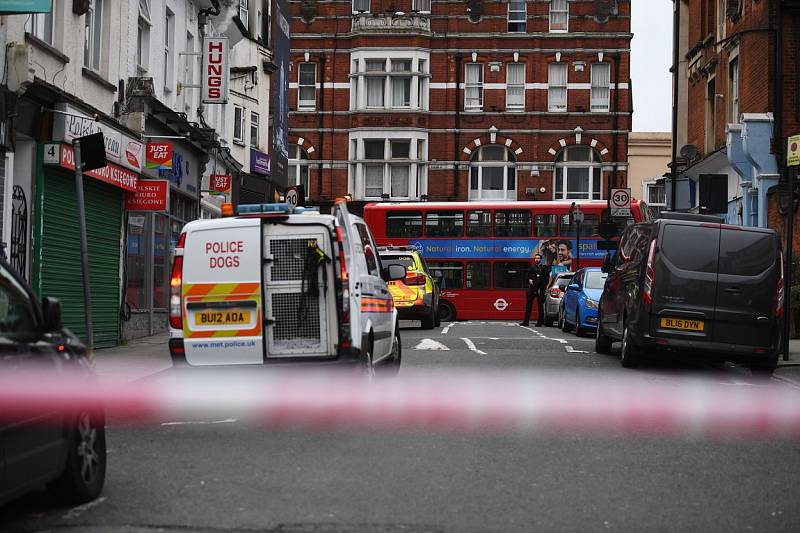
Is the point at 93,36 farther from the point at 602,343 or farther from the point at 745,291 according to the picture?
the point at 745,291

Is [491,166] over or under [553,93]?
under

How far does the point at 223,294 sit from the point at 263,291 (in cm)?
37

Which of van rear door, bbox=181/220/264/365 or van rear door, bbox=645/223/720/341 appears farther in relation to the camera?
van rear door, bbox=645/223/720/341

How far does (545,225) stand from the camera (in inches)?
1500

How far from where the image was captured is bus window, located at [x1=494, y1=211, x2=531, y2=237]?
38.3m

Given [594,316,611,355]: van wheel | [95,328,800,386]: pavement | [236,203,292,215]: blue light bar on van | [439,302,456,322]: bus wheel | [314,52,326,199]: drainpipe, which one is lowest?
[439,302,456,322]: bus wheel

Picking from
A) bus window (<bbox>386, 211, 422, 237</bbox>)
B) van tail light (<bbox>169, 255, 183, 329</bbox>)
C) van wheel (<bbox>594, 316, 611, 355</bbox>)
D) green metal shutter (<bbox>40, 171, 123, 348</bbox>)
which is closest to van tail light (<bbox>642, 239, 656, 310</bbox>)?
van wheel (<bbox>594, 316, 611, 355</bbox>)

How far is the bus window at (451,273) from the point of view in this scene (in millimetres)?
38594

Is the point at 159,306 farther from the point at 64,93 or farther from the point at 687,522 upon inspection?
the point at 687,522

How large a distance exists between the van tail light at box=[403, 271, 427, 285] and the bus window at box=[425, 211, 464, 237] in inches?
486

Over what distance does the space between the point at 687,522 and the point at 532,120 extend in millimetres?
50558

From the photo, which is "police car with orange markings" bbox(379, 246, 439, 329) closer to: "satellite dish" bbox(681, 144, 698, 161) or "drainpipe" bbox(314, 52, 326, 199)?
"satellite dish" bbox(681, 144, 698, 161)

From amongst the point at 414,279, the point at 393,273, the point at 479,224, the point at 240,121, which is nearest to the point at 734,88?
the point at 479,224

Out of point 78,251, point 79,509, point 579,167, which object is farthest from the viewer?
point 579,167
